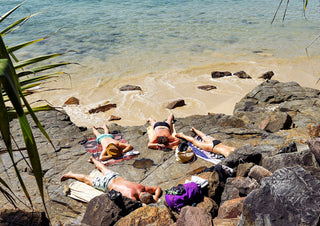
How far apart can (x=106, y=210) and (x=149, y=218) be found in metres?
0.67

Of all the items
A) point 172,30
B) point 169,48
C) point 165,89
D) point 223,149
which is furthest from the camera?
point 172,30

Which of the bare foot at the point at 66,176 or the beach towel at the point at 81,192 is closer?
the beach towel at the point at 81,192

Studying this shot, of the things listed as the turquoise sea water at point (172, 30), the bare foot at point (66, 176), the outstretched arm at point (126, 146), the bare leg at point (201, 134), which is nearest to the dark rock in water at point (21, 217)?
the bare foot at point (66, 176)

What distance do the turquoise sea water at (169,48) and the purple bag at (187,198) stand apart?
5.58 metres

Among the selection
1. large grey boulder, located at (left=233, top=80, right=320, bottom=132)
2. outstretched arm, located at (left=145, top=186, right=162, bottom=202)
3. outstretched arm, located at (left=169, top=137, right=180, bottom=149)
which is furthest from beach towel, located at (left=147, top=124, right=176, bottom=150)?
outstretched arm, located at (left=145, top=186, right=162, bottom=202)

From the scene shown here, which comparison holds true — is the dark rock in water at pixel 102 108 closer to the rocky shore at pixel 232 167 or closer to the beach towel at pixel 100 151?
the rocky shore at pixel 232 167

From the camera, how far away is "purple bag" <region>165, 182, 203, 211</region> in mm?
4016

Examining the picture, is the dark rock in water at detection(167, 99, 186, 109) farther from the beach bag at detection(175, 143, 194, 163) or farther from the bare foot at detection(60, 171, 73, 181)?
the bare foot at detection(60, 171, 73, 181)

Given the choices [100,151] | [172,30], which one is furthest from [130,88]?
[172,30]

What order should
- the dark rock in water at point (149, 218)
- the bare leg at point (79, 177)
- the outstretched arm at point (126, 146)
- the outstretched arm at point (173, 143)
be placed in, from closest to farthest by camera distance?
the dark rock in water at point (149, 218) < the bare leg at point (79, 177) < the outstretched arm at point (126, 146) < the outstretched arm at point (173, 143)

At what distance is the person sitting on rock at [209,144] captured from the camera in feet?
19.2

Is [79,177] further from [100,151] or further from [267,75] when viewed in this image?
[267,75]

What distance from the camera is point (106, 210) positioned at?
3.62m

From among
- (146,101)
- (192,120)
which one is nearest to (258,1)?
(146,101)
